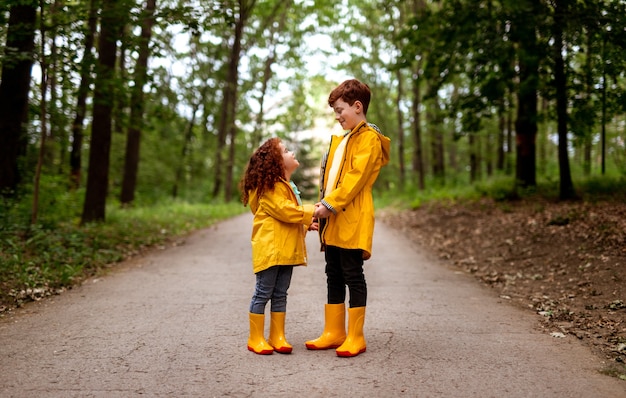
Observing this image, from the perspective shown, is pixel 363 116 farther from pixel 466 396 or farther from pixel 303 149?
pixel 303 149

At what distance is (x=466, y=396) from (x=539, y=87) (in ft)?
30.1

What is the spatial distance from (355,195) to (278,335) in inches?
50.3

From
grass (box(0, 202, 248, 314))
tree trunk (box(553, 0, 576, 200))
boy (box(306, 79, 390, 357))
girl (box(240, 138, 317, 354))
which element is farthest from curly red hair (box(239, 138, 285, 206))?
tree trunk (box(553, 0, 576, 200))

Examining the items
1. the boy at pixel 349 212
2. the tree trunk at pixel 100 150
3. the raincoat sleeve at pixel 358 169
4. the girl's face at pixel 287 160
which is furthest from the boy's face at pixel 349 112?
the tree trunk at pixel 100 150

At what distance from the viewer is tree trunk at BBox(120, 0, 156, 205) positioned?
388 inches

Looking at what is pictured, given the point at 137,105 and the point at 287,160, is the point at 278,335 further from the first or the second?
the point at 137,105

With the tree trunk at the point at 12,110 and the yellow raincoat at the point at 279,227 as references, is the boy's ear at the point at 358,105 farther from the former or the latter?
the tree trunk at the point at 12,110

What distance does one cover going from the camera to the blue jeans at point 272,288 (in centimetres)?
425

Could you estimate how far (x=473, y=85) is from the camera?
1184cm

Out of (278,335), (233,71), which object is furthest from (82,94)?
(233,71)

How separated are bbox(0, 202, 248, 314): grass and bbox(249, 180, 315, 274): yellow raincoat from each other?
323 centimetres

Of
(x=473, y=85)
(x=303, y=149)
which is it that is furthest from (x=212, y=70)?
(x=473, y=85)

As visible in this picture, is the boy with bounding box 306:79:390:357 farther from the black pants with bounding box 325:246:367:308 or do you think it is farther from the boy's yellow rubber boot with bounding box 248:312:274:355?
the boy's yellow rubber boot with bounding box 248:312:274:355

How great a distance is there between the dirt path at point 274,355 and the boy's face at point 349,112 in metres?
1.86
